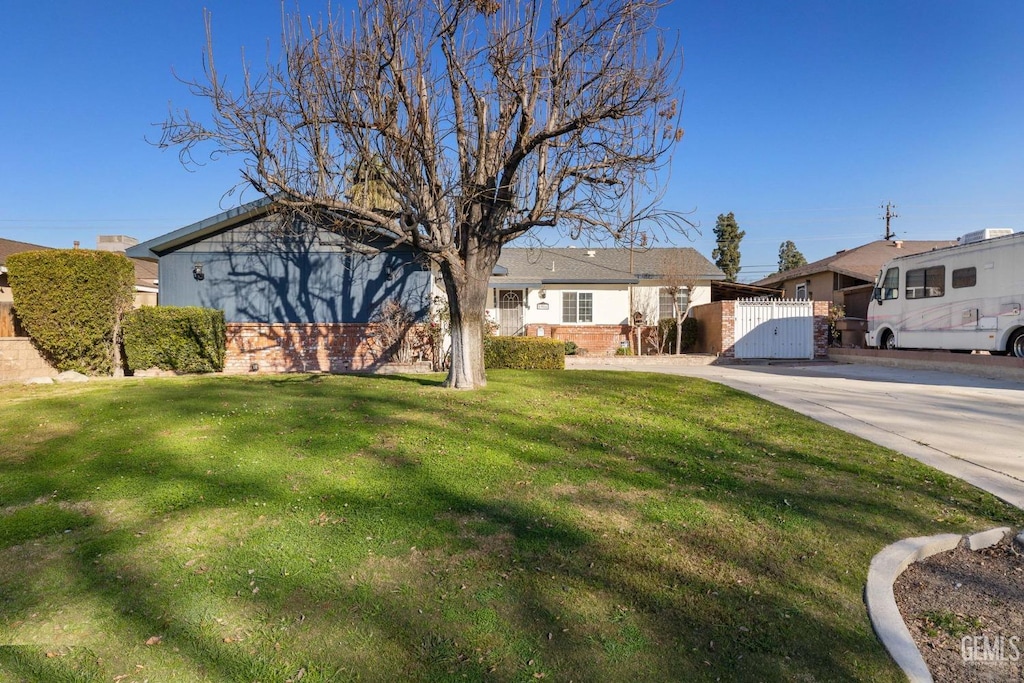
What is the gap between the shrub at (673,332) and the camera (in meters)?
21.9

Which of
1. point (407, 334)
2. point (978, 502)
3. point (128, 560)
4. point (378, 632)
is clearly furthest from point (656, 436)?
point (407, 334)

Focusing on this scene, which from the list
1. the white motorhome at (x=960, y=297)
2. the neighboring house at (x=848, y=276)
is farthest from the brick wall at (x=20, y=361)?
the neighboring house at (x=848, y=276)

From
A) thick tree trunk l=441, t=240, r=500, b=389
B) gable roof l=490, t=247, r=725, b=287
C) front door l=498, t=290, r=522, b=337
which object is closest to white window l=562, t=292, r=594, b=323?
gable roof l=490, t=247, r=725, b=287

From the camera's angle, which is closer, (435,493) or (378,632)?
(378,632)

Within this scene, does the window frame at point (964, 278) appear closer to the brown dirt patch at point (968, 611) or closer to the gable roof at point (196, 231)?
the brown dirt patch at point (968, 611)

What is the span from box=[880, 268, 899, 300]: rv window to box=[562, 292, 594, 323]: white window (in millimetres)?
10329

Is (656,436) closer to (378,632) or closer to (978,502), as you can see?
(978,502)

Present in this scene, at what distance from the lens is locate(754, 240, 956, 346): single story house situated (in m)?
22.2

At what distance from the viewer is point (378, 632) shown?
268cm

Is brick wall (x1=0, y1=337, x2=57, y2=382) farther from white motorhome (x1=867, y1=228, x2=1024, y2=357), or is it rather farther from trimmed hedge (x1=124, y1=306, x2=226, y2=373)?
white motorhome (x1=867, y1=228, x2=1024, y2=357)

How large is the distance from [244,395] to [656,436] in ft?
20.9

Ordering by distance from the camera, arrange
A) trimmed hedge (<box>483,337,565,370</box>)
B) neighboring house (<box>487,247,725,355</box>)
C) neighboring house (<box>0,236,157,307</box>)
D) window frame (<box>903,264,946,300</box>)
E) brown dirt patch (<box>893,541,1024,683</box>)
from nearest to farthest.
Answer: brown dirt patch (<box>893,541,1024,683</box>), trimmed hedge (<box>483,337,565,370</box>), window frame (<box>903,264,946,300</box>), neighboring house (<box>0,236,157,307</box>), neighboring house (<box>487,247,725,355</box>)

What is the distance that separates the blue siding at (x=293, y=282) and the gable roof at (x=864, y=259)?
19.3 metres

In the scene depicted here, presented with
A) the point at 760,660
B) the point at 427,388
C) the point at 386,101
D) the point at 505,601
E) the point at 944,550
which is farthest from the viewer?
the point at 427,388
